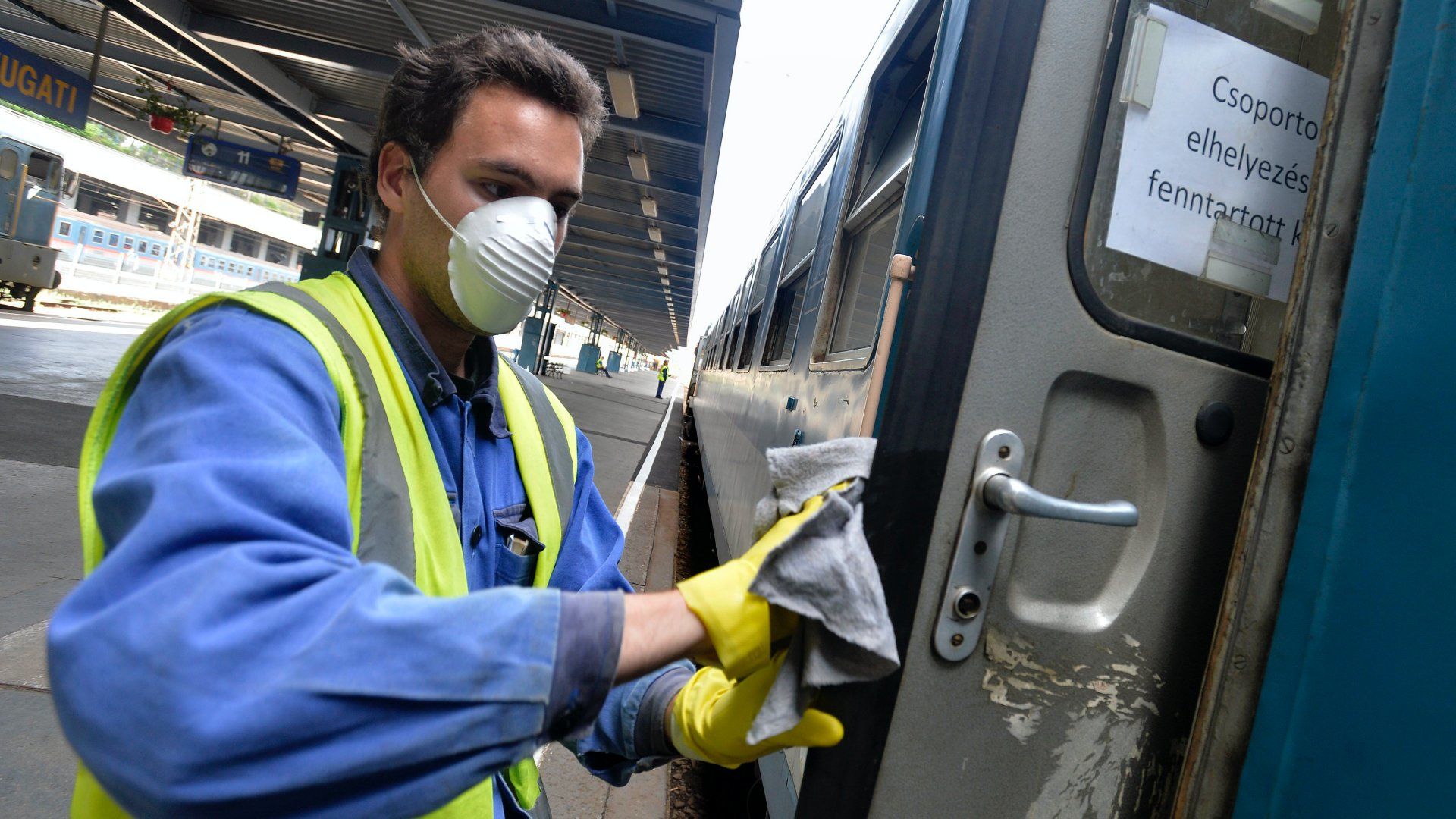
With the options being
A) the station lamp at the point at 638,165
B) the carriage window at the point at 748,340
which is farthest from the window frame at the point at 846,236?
the station lamp at the point at 638,165

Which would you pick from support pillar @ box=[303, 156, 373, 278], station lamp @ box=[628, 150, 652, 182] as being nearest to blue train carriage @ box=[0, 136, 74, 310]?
support pillar @ box=[303, 156, 373, 278]

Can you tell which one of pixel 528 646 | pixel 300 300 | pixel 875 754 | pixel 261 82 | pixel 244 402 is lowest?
pixel 875 754

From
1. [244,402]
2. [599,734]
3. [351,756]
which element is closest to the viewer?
[351,756]

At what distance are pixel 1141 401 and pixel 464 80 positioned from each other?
127 centimetres

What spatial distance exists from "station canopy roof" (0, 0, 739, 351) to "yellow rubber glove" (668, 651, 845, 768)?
240 inches

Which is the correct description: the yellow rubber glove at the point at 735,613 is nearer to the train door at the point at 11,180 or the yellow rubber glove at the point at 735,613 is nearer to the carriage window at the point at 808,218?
the carriage window at the point at 808,218

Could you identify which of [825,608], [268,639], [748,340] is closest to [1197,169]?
[825,608]

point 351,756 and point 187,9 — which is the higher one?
point 187,9

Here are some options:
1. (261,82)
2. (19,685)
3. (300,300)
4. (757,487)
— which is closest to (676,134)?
(261,82)

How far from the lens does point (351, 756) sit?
0.77 m

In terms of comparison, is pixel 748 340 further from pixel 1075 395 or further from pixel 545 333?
pixel 545 333

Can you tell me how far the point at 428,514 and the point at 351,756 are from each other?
0.48m

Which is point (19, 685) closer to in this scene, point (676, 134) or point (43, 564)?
point (43, 564)

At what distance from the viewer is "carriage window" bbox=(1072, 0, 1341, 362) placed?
1.28m
